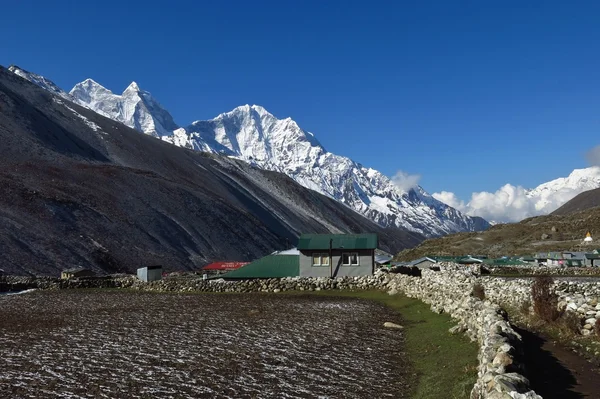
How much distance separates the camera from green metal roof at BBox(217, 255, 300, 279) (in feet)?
242

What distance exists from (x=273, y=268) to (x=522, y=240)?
105m

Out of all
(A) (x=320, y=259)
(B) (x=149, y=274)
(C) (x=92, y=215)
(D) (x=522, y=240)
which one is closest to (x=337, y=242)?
(A) (x=320, y=259)

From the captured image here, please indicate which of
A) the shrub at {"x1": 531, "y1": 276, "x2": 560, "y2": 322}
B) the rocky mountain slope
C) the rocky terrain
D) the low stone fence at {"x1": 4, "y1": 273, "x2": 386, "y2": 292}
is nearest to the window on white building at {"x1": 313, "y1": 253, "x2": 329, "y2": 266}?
the low stone fence at {"x1": 4, "y1": 273, "x2": 386, "y2": 292}

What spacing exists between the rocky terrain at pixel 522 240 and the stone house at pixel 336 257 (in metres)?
72.5

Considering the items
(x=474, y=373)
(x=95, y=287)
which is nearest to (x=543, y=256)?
(x=95, y=287)

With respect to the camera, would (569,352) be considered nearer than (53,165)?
Yes

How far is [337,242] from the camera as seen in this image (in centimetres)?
7312

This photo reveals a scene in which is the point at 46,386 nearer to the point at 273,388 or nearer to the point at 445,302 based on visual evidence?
the point at 273,388

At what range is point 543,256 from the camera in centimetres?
10981

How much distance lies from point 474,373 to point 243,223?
163844 millimetres

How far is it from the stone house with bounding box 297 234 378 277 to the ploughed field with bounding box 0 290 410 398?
23784 mm

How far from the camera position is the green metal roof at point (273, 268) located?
7386 centimetres

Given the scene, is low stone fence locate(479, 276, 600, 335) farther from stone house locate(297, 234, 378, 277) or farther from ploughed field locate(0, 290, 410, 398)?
stone house locate(297, 234, 378, 277)

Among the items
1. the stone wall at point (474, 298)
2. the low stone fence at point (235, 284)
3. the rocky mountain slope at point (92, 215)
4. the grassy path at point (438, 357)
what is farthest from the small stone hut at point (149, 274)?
the grassy path at point (438, 357)
